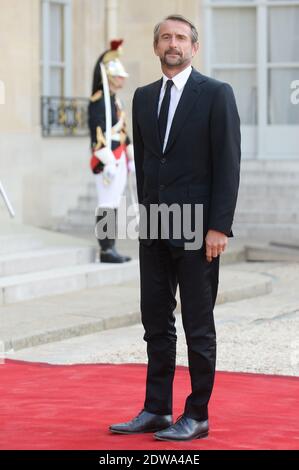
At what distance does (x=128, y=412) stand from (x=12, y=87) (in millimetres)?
7811

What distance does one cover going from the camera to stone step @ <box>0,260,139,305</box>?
9609 millimetres

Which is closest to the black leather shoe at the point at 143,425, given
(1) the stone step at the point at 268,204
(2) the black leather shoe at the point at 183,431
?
(2) the black leather shoe at the point at 183,431

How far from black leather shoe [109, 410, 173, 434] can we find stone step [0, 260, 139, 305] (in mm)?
4363

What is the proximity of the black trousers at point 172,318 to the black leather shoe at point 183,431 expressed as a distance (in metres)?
0.03

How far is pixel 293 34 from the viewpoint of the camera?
52.2ft

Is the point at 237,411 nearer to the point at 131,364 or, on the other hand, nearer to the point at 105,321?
the point at 131,364

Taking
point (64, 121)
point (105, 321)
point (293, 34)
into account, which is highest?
point (293, 34)

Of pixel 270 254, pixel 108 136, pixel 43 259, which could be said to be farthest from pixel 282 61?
pixel 43 259

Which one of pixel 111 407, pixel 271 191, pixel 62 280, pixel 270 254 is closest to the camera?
pixel 111 407

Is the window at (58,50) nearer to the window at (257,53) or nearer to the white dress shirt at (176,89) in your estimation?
the window at (257,53)

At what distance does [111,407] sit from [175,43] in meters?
1.82

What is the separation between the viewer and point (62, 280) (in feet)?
33.4

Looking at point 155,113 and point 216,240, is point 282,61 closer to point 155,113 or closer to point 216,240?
point 155,113
